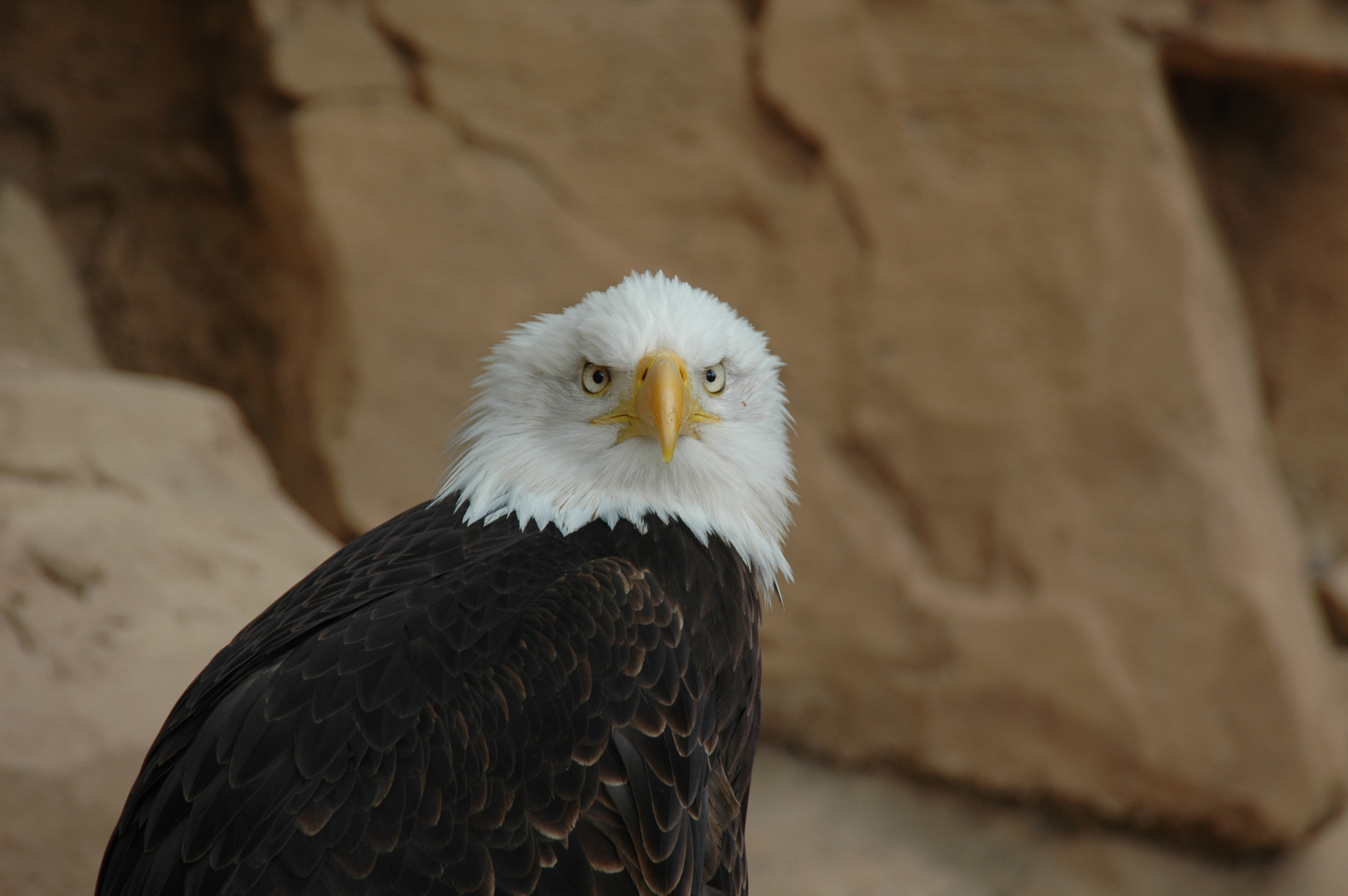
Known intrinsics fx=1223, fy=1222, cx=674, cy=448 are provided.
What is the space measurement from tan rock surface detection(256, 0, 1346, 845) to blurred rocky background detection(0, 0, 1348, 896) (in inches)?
0.5

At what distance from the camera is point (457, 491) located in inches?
87.0

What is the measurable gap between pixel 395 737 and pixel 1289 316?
5.02 meters

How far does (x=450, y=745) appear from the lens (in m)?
1.72

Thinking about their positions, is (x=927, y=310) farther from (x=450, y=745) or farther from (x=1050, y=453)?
(x=450, y=745)

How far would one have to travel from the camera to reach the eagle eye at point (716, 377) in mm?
2146

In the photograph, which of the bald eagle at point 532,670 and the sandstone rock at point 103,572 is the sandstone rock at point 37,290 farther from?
the bald eagle at point 532,670

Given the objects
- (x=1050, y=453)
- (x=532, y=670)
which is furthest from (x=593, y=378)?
(x=1050, y=453)

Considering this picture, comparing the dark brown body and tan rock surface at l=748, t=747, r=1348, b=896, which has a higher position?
the dark brown body

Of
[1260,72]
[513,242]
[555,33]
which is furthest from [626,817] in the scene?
[1260,72]

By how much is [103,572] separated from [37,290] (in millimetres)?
2501

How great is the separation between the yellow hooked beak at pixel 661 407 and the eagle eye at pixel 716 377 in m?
0.04

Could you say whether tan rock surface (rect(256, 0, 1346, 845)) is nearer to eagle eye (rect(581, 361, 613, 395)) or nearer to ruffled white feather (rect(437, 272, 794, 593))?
ruffled white feather (rect(437, 272, 794, 593))

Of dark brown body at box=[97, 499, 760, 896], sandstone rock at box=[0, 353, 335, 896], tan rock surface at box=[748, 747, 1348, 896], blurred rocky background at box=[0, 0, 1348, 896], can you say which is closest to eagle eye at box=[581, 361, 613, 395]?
dark brown body at box=[97, 499, 760, 896]

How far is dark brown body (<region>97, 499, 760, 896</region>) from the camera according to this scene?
5.54 ft
